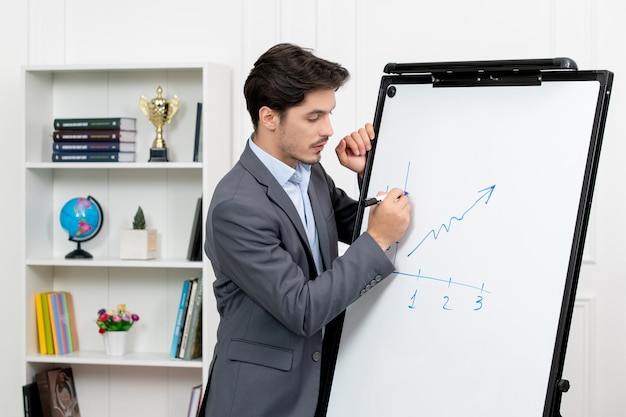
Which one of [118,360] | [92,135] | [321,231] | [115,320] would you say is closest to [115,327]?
[115,320]

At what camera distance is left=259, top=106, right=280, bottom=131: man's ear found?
5.84ft

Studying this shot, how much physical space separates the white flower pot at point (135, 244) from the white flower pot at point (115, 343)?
331 millimetres

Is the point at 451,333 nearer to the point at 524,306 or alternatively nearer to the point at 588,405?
the point at 524,306

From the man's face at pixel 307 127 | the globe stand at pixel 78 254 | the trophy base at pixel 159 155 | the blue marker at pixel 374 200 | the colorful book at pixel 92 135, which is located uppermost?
the man's face at pixel 307 127

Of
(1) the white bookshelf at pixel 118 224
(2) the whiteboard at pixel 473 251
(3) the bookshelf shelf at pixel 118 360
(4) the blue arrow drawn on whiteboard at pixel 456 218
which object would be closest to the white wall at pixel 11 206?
(1) the white bookshelf at pixel 118 224

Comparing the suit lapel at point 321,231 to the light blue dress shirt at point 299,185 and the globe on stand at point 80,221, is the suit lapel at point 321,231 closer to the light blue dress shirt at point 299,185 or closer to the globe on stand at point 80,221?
the light blue dress shirt at point 299,185

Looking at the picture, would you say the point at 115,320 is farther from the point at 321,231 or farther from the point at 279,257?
the point at 279,257

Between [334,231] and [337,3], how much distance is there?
162 centimetres

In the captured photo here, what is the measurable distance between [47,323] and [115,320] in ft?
1.01

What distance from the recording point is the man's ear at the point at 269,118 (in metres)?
1.78

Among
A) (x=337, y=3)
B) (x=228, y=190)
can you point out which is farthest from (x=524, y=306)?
(x=337, y=3)

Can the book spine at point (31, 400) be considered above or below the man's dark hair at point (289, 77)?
below

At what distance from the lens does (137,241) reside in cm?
337

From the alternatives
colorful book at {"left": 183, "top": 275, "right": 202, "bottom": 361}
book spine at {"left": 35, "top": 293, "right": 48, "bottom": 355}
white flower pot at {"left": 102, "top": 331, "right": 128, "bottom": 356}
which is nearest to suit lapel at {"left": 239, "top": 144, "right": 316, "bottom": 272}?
colorful book at {"left": 183, "top": 275, "right": 202, "bottom": 361}
